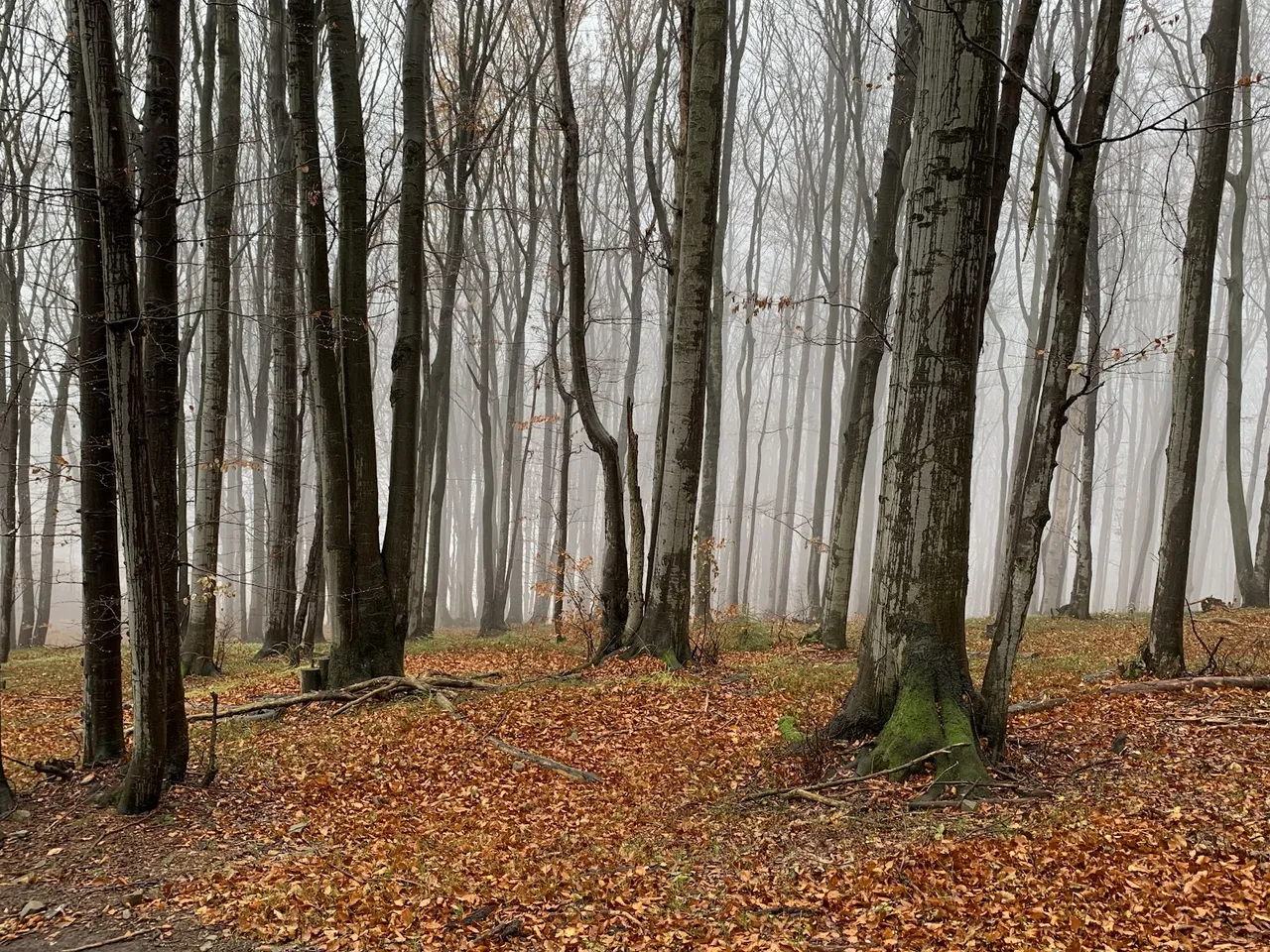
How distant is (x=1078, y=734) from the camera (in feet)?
20.2

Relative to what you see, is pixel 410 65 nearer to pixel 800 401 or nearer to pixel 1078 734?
pixel 1078 734

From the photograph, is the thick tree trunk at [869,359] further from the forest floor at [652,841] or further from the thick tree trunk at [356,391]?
the thick tree trunk at [356,391]

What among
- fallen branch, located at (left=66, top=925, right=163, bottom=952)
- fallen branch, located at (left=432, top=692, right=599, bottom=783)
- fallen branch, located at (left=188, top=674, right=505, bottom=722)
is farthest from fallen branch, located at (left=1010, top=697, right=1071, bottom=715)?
fallen branch, located at (left=66, top=925, right=163, bottom=952)

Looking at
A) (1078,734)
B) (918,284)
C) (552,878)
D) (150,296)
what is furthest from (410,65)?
(1078,734)

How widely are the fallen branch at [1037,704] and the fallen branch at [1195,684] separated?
2.41 ft

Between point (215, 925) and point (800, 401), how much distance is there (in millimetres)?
25144

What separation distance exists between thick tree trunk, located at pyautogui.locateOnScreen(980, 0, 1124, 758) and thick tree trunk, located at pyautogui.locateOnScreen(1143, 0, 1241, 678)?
3.11m

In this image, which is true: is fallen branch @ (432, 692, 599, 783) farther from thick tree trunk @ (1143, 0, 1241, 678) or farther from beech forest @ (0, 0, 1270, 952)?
thick tree trunk @ (1143, 0, 1241, 678)

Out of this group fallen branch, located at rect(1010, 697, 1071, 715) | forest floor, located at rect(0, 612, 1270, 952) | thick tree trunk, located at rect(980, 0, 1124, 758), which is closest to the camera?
forest floor, located at rect(0, 612, 1270, 952)

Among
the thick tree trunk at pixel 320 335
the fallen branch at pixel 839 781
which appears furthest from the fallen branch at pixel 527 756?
the thick tree trunk at pixel 320 335

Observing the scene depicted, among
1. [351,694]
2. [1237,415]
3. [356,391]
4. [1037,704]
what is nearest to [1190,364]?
[1037,704]

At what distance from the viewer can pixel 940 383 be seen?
5.34 m

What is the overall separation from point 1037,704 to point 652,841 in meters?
3.84

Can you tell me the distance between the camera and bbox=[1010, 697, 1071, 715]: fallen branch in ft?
22.5
